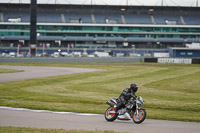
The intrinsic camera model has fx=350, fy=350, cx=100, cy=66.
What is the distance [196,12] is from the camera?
11475 cm

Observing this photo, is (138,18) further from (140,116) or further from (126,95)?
(140,116)

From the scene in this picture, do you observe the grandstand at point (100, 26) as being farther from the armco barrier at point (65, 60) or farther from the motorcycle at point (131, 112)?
the motorcycle at point (131, 112)

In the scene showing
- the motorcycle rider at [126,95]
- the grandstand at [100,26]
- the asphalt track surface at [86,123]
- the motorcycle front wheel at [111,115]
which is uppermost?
the grandstand at [100,26]

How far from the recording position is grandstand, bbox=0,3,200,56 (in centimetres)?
10588

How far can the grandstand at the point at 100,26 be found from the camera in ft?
347

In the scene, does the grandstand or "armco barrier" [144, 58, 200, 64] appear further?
the grandstand

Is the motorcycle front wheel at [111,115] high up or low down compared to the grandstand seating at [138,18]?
down

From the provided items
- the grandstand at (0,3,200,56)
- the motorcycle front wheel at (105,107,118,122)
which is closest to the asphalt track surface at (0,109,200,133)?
the motorcycle front wheel at (105,107,118,122)

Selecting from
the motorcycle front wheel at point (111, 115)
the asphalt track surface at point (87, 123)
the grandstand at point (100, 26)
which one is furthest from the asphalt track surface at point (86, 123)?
the grandstand at point (100, 26)

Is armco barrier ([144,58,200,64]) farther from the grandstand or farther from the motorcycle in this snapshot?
the motorcycle

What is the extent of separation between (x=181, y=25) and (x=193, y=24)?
14.8 feet

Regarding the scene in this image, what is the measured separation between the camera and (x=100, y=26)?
106688mm

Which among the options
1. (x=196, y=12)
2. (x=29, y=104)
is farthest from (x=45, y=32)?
(x=29, y=104)

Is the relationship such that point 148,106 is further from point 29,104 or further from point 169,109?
point 29,104
